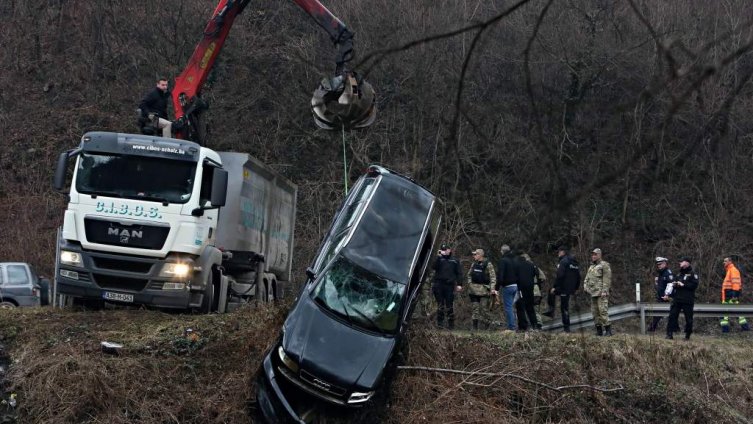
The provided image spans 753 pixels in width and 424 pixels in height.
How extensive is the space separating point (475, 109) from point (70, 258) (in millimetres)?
10087

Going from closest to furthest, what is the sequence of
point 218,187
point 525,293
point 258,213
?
point 218,187
point 525,293
point 258,213

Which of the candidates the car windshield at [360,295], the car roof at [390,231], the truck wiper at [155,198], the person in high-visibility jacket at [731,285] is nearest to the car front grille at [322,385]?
the car windshield at [360,295]

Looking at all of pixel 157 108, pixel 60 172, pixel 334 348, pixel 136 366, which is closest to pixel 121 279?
pixel 60 172

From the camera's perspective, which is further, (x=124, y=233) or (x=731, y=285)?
(x=731, y=285)

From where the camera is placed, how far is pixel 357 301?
12.7 meters

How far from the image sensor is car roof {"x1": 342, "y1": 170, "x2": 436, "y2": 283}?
13.2 metres

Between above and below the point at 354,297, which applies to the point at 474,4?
above

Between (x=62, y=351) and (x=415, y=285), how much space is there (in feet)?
16.3

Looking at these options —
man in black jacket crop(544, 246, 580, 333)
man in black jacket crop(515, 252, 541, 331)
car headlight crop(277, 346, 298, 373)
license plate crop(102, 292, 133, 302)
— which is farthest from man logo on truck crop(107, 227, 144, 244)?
man in black jacket crop(544, 246, 580, 333)

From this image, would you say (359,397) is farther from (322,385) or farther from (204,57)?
(204,57)

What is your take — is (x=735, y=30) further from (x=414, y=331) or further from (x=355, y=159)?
(x=355, y=159)

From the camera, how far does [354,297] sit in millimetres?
12758

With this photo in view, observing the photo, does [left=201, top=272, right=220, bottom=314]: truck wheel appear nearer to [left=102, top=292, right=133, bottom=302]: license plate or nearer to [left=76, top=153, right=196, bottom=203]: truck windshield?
[left=102, top=292, right=133, bottom=302]: license plate

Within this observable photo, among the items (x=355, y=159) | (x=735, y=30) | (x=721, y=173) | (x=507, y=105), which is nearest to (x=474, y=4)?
(x=721, y=173)
